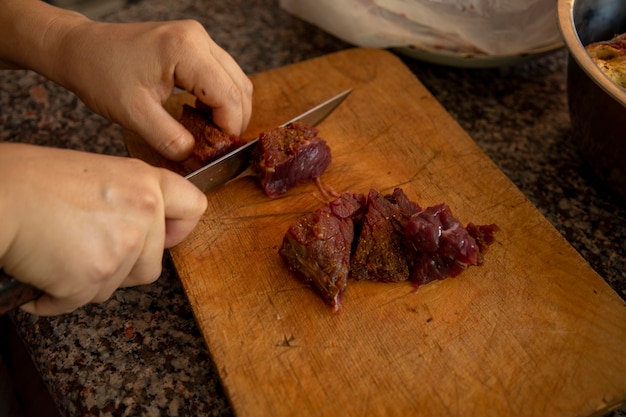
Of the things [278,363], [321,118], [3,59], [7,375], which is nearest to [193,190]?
[278,363]

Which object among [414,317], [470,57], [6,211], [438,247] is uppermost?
[6,211]

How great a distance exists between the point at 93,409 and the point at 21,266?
21.7 inches

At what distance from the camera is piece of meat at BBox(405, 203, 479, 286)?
183 centimetres

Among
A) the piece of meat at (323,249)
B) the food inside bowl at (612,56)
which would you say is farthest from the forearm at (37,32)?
the food inside bowl at (612,56)

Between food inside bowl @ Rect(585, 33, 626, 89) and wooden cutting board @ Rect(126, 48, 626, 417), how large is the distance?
0.55m

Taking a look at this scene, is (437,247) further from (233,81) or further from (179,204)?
(233,81)

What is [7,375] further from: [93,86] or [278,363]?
[278,363]

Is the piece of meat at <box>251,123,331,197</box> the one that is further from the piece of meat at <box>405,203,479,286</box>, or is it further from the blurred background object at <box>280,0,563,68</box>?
the blurred background object at <box>280,0,563,68</box>

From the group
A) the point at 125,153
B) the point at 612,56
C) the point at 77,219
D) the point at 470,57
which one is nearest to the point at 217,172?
the point at 125,153

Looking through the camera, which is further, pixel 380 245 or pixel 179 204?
pixel 380 245

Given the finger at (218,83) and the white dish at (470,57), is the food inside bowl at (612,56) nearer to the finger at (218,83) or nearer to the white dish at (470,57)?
the white dish at (470,57)

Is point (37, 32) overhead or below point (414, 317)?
overhead

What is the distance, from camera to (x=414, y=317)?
1780 mm

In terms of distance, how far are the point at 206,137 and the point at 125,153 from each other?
505 millimetres
